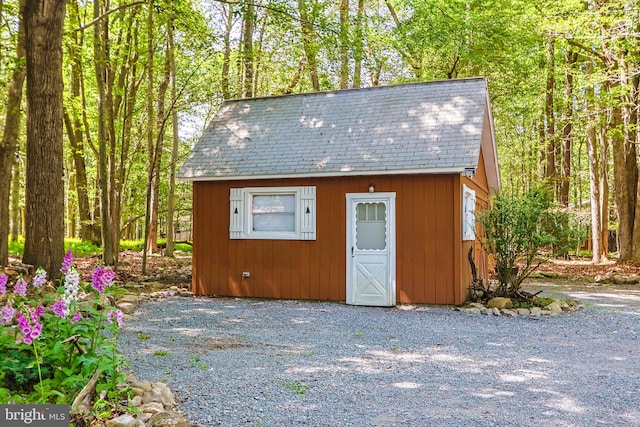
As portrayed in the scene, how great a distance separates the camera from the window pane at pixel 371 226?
8.83 metres

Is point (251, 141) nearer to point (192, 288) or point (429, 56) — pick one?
point (192, 288)

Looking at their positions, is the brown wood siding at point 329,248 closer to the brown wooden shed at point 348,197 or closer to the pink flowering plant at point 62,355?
the brown wooden shed at point 348,197

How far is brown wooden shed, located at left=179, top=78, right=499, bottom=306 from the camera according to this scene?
847 cm

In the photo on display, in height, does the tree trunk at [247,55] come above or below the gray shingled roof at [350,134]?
above

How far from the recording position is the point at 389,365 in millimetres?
5121

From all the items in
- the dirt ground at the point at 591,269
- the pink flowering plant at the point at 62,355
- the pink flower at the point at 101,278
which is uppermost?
the pink flower at the point at 101,278

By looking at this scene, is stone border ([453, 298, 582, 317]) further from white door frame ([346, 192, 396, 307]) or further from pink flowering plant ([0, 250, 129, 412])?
pink flowering plant ([0, 250, 129, 412])

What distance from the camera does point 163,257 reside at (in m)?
16.7

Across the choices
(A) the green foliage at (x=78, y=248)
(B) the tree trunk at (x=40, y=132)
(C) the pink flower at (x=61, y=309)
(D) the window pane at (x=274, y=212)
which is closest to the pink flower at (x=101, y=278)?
(C) the pink flower at (x=61, y=309)

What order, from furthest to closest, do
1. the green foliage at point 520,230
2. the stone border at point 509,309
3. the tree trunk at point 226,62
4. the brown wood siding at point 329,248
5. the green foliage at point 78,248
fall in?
the tree trunk at point 226,62
the green foliage at point 78,248
the brown wood siding at point 329,248
the green foliage at point 520,230
the stone border at point 509,309

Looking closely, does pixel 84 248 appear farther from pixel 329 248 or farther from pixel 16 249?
pixel 329 248

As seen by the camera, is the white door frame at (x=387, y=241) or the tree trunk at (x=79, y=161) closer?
the white door frame at (x=387, y=241)

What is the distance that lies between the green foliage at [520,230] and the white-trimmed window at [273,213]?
122 inches

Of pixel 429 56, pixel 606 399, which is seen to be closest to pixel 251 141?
pixel 606 399
